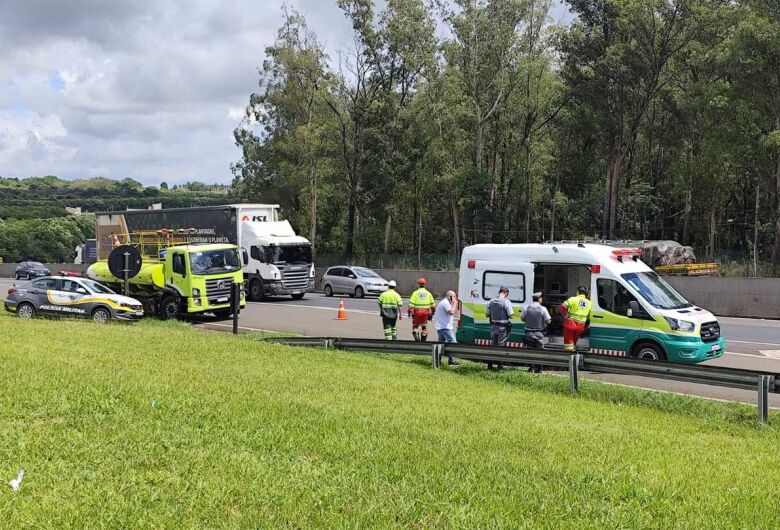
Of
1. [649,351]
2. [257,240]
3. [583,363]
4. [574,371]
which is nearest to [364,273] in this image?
[257,240]

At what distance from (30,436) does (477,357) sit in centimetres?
755

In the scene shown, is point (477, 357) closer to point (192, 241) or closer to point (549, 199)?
point (192, 241)

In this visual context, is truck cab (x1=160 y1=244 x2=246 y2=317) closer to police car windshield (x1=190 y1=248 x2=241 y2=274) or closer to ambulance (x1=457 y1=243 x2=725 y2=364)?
police car windshield (x1=190 y1=248 x2=241 y2=274)

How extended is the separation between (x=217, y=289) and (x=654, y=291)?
14517mm

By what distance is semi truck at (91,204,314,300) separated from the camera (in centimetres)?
3069

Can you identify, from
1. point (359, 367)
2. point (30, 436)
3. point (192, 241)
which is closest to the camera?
point (30, 436)

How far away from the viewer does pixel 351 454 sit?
5.92m

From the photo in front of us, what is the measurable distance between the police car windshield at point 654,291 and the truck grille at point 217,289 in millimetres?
13860

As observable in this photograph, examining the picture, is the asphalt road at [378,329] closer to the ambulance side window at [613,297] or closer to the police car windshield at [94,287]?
the ambulance side window at [613,297]

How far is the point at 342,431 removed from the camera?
6.62 meters

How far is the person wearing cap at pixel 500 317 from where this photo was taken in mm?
13297

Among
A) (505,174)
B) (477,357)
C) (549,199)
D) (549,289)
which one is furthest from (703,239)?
(477,357)

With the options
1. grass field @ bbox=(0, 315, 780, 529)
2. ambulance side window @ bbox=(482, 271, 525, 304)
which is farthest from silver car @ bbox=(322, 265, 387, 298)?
grass field @ bbox=(0, 315, 780, 529)

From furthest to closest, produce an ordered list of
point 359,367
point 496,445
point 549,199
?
point 549,199
point 359,367
point 496,445
